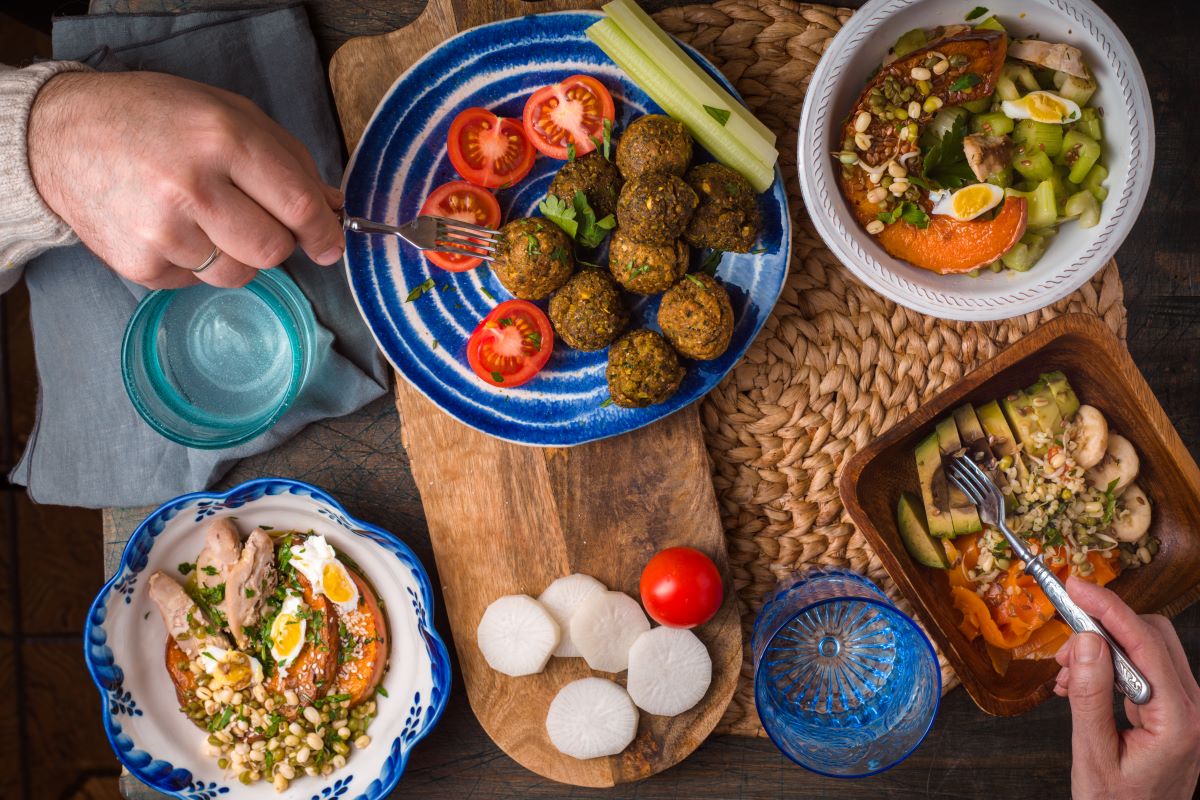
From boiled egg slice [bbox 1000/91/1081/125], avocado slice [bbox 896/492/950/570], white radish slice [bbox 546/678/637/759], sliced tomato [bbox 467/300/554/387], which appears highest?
boiled egg slice [bbox 1000/91/1081/125]

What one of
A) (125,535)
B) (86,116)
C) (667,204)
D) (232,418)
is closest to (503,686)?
(232,418)

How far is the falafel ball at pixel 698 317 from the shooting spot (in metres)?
2.21

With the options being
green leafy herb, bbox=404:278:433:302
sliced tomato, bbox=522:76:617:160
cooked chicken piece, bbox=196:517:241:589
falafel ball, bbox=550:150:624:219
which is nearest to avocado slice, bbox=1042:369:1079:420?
falafel ball, bbox=550:150:624:219

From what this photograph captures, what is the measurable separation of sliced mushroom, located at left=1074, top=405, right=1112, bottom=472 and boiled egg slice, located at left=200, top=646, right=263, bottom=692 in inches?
97.8

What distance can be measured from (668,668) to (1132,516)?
1.40m

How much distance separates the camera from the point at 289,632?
2586 mm

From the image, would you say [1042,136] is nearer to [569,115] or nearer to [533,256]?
[569,115]

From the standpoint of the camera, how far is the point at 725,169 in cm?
228

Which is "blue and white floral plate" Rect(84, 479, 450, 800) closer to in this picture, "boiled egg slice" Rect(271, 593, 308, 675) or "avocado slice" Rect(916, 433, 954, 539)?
"boiled egg slice" Rect(271, 593, 308, 675)

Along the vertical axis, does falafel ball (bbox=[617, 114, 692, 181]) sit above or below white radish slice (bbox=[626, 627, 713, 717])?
above

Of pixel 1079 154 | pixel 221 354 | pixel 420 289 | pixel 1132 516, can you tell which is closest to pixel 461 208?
pixel 420 289

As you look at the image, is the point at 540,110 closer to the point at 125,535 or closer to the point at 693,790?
the point at 125,535

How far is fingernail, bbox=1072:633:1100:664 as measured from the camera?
2.12m

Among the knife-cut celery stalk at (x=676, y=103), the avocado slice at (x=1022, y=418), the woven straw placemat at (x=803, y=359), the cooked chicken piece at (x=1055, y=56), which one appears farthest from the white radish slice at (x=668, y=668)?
the cooked chicken piece at (x=1055, y=56)
